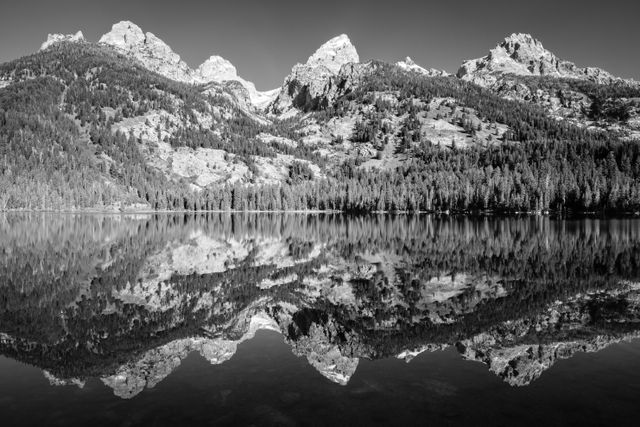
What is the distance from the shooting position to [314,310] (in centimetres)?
2256

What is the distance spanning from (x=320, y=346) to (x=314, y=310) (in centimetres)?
556

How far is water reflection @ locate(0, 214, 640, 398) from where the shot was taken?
15.8 metres

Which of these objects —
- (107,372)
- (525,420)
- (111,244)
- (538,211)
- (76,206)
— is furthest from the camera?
(76,206)

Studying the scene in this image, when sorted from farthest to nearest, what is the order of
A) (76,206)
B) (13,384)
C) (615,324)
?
(76,206), (615,324), (13,384)

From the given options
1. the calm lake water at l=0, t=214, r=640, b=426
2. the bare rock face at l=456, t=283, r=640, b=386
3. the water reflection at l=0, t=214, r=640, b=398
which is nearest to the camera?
the calm lake water at l=0, t=214, r=640, b=426

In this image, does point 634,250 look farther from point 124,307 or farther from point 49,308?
point 49,308

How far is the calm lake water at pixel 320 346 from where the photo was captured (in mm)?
11734

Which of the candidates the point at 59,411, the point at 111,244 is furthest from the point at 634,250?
the point at 111,244

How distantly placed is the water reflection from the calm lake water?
106mm

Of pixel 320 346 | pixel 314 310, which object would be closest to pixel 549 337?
pixel 320 346

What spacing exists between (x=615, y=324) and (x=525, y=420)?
38.3 ft

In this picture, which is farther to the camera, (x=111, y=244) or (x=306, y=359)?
(x=111, y=244)

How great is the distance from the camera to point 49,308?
2206cm

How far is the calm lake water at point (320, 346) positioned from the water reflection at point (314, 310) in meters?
0.11
